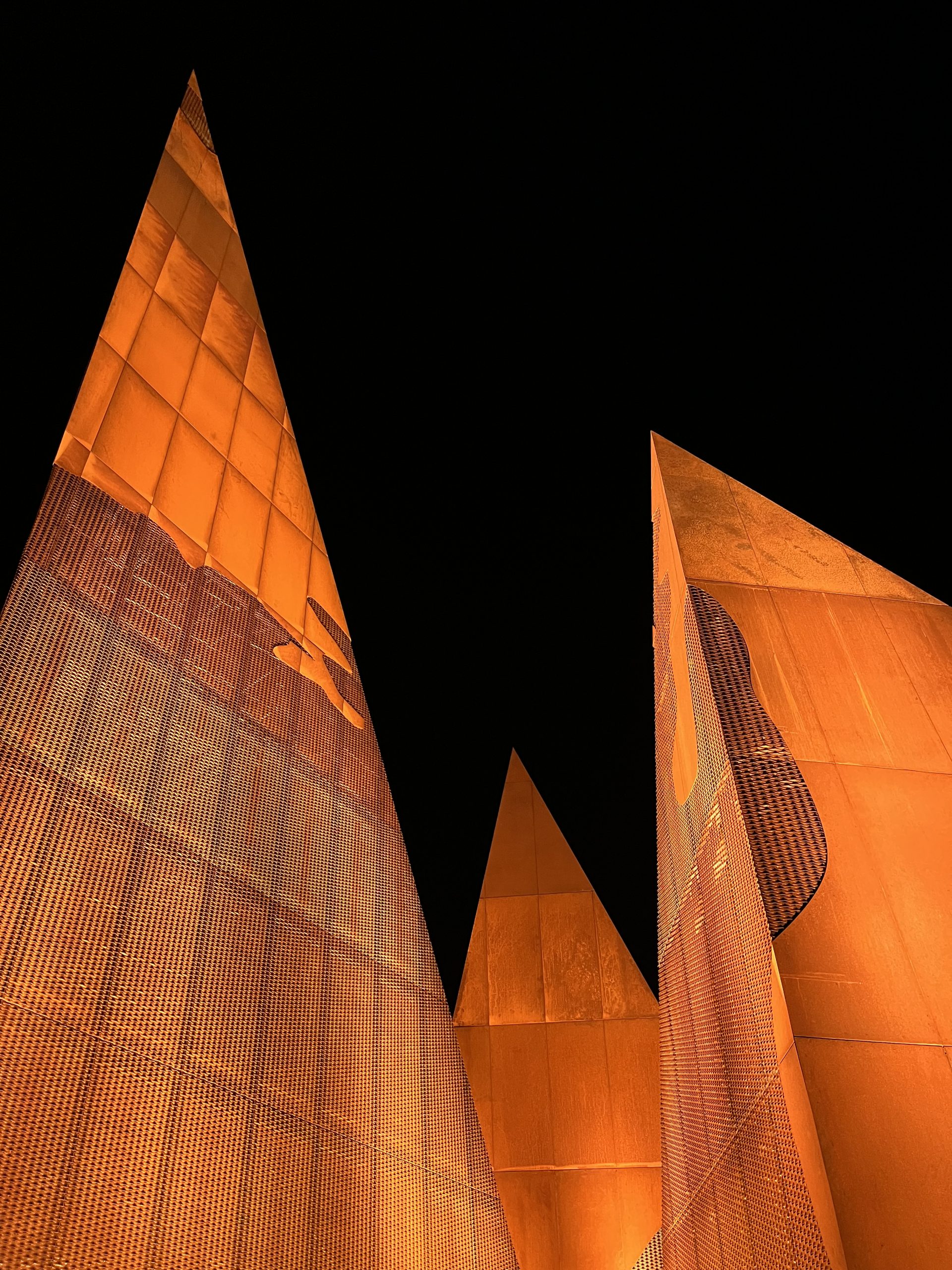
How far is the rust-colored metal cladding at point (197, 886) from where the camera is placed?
10.1 ft

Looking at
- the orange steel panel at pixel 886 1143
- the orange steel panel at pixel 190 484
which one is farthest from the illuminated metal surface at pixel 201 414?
the orange steel panel at pixel 886 1143

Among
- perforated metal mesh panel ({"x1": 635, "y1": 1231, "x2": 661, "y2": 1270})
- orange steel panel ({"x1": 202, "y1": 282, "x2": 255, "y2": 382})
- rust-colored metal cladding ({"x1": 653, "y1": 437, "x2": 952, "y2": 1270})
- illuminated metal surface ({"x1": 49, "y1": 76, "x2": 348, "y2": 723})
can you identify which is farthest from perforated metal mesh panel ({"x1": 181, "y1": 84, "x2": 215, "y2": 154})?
perforated metal mesh panel ({"x1": 635, "y1": 1231, "x2": 661, "y2": 1270})

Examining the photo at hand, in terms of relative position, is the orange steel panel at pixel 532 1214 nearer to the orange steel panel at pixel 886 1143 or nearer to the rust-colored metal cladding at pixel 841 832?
the rust-colored metal cladding at pixel 841 832

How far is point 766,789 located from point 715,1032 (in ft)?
3.84

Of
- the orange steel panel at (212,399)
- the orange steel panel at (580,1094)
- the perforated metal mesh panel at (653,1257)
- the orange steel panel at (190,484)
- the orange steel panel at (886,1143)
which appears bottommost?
the perforated metal mesh panel at (653,1257)

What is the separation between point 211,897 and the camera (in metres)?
3.91

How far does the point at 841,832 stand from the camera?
3.79m

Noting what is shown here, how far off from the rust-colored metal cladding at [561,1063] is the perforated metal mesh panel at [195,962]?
2002 mm

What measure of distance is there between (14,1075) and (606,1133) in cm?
498

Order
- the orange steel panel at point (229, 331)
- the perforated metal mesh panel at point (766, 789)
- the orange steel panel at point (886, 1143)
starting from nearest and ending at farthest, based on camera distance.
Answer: the orange steel panel at point (886, 1143) < the perforated metal mesh panel at point (766, 789) < the orange steel panel at point (229, 331)

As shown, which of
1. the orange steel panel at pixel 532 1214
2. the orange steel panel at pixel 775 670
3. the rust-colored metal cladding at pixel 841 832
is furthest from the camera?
the orange steel panel at pixel 532 1214

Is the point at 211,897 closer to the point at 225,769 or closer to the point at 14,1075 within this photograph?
the point at 225,769

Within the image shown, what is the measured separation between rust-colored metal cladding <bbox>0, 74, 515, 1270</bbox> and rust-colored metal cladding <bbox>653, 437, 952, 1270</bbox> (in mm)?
1615

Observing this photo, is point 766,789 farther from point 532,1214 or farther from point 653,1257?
point 532,1214
